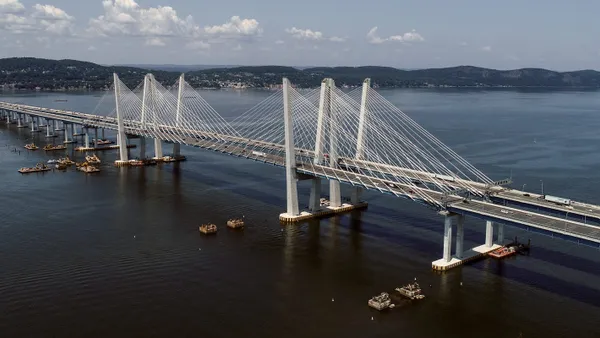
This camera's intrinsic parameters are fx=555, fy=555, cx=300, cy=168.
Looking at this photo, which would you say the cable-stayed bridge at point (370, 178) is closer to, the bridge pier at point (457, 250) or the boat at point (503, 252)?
the bridge pier at point (457, 250)

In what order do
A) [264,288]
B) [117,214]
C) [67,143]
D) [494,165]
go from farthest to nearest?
[67,143] < [494,165] < [117,214] < [264,288]

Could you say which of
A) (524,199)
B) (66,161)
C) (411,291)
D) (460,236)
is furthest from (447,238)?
(66,161)

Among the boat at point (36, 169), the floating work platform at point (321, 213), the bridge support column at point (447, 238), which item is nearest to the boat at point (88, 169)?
the boat at point (36, 169)

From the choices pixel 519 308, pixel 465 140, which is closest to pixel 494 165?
pixel 465 140

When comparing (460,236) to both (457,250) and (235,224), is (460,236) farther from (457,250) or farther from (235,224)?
(235,224)

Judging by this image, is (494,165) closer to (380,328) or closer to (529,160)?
(529,160)

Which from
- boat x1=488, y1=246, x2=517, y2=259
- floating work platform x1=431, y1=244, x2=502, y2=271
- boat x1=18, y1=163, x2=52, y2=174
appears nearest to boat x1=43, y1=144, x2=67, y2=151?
boat x1=18, y1=163, x2=52, y2=174

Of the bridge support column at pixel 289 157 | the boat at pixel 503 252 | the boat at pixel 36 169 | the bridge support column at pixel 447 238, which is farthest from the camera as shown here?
the boat at pixel 36 169
